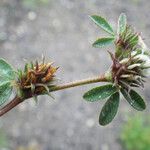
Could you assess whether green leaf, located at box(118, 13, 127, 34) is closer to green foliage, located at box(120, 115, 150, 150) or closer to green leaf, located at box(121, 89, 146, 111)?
green leaf, located at box(121, 89, 146, 111)

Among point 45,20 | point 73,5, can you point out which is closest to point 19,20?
point 45,20

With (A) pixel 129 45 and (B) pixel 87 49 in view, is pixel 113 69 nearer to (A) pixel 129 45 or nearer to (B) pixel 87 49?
(A) pixel 129 45

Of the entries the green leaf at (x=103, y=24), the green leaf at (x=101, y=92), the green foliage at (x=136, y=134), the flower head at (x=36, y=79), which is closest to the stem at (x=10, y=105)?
the flower head at (x=36, y=79)

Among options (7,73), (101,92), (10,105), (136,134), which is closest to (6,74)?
(7,73)

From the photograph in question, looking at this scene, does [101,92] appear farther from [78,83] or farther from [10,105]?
[10,105]

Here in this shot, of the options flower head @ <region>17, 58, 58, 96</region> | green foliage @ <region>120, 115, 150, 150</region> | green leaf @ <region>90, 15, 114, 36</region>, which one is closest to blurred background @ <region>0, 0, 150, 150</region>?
green foliage @ <region>120, 115, 150, 150</region>

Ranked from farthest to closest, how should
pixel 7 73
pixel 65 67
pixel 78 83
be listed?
pixel 65 67, pixel 7 73, pixel 78 83
